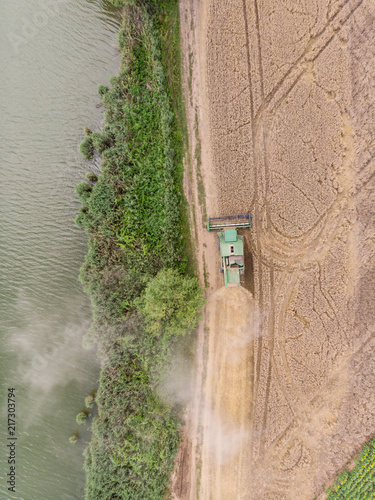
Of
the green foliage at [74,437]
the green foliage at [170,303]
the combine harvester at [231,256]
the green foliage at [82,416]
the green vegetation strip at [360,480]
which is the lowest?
the green vegetation strip at [360,480]

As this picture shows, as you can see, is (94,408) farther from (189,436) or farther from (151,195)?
(151,195)

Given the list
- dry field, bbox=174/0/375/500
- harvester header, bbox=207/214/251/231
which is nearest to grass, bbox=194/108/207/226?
dry field, bbox=174/0/375/500

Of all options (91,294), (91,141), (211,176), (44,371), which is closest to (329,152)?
(211,176)

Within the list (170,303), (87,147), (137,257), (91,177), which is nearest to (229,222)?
(137,257)

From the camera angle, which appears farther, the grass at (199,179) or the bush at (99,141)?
the grass at (199,179)

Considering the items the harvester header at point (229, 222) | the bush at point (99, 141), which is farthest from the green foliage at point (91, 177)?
the harvester header at point (229, 222)

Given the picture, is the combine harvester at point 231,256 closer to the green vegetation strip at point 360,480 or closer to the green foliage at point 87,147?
the green foliage at point 87,147

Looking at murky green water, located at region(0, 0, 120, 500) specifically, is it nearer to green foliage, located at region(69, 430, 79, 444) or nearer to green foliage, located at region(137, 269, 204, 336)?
green foliage, located at region(69, 430, 79, 444)

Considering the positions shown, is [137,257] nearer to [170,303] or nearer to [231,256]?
[170,303]
